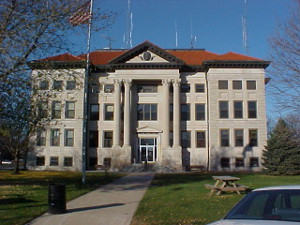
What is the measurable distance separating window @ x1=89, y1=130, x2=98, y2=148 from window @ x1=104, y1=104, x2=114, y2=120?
2.25 metres

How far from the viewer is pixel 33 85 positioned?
46.3 ft

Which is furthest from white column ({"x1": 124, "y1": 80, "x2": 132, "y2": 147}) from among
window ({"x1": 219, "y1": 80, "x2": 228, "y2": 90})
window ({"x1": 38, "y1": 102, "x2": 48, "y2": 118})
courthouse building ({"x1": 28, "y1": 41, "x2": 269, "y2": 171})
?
window ({"x1": 38, "y1": 102, "x2": 48, "y2": 118})

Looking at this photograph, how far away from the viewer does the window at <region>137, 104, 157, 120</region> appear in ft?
135

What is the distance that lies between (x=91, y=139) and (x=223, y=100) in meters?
16.7

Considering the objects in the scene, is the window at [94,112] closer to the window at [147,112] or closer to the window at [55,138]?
the window at [55,138]

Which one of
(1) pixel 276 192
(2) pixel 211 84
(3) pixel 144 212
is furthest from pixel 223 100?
(1) pixel 276 192

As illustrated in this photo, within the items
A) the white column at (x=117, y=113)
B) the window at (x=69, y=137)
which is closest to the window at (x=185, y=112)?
the white column at (x=117, y=113)

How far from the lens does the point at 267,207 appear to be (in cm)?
438

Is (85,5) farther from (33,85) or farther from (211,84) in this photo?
(211,84)

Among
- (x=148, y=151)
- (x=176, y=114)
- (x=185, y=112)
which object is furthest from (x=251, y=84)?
(x=148, y=151)

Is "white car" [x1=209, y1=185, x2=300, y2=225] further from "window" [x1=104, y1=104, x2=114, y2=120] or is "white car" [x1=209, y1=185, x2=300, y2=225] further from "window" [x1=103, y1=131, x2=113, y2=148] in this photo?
"window" [x1=104, y1=104, x2=114, y2=120]

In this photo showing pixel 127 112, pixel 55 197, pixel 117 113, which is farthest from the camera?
pixel 117 113

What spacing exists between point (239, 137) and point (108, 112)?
16.1 meters

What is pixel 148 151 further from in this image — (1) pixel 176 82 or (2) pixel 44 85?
(2) pixel 44 85
